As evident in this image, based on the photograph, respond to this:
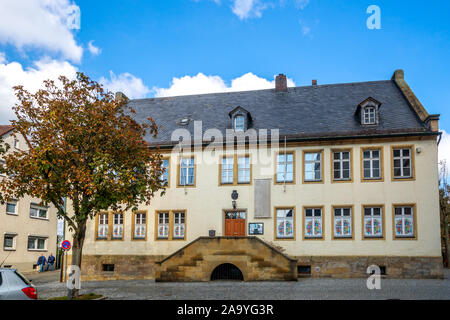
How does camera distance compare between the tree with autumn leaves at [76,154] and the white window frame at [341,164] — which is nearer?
the tree with autumn leaves at [76,154]

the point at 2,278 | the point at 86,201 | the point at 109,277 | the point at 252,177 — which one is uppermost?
the point at 252,177

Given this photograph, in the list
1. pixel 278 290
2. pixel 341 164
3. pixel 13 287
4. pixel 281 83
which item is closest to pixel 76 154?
pixel 13 287

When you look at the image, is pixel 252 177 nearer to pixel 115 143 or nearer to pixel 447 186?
pixel 115 143

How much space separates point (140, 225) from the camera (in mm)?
27500

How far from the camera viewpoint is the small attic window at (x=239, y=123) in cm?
2761

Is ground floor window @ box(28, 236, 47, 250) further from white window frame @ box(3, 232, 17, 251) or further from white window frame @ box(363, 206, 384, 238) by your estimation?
white window frame @ box(363, 206, 384, 238)

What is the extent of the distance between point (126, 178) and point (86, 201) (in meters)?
1.59

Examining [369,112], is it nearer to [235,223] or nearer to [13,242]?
[235,223]

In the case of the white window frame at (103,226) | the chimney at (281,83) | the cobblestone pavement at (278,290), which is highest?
the chimney at (281,83)

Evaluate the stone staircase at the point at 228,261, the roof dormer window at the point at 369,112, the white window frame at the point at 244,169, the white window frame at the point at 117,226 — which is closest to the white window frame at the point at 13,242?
the white window frame at the point at 117,226

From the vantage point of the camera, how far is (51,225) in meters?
43.0

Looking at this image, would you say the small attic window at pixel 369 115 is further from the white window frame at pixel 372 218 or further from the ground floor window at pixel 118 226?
the ground floor window at pixel 118 226

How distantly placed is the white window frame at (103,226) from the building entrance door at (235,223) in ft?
23.0

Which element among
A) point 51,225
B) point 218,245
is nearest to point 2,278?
point 218,245
